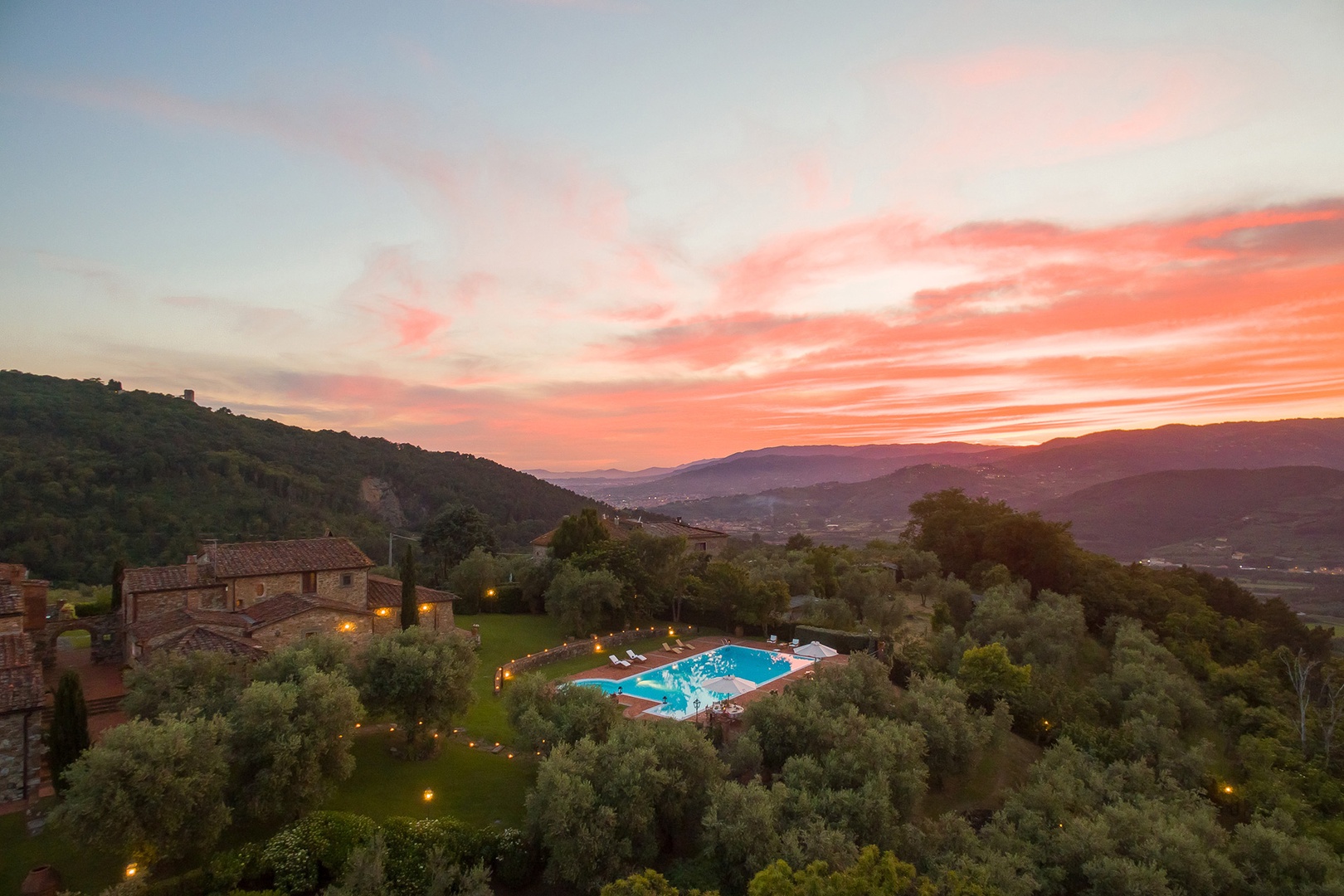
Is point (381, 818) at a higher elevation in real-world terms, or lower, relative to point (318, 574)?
lower

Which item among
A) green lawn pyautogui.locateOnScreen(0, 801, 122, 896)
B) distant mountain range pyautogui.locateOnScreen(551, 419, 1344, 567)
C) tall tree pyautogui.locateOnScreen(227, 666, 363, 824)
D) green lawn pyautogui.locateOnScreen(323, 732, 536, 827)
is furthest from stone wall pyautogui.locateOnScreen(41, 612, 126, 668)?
distant mountain range pyautogui.locateOnScreen(551, 419, 1344, 567)

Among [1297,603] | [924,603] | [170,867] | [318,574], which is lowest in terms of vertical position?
[1297,603]

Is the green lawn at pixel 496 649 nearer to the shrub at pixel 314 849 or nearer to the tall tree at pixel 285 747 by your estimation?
the tall tree at pixel 285 747

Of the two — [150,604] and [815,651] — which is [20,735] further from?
[815,651]

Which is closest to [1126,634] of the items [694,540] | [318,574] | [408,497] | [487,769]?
[694,540]

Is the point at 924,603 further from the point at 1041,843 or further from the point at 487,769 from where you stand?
the point at 487,769

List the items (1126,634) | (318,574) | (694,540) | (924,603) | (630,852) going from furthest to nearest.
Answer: (694,540), (924,603), (1126,634), (318,574), (630,852)

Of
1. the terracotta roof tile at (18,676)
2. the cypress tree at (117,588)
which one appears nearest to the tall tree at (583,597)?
the cypress tree at (117,588)
